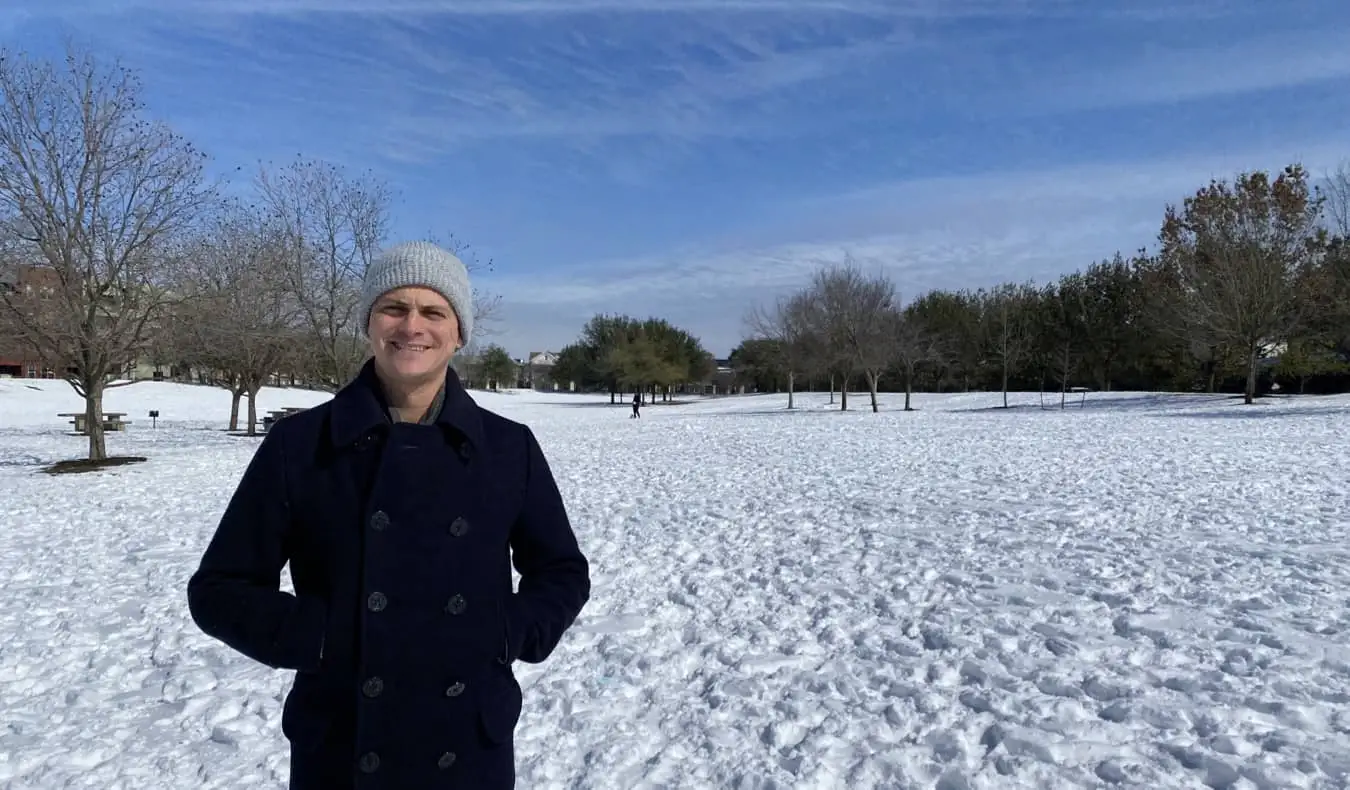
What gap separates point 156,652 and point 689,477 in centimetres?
922

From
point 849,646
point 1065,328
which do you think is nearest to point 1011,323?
point 1065,328

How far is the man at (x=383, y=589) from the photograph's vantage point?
1655 millimetres

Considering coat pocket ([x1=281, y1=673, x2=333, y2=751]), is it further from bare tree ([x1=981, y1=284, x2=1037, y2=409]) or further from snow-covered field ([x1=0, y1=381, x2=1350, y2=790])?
bare tree ([x1=981, y1=284, x2=1037, y2=409])

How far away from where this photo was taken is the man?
166 cm

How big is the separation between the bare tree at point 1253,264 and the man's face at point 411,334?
3552cm

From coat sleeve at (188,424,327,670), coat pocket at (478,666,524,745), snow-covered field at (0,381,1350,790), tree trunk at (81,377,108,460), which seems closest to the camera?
coat sleeve at (188,424,327,670)

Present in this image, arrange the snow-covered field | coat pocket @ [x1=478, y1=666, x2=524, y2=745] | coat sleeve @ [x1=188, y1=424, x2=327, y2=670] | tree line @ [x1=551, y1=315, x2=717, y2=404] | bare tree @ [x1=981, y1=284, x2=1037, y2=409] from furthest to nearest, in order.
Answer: tree line @ [x1=551, y1=315, x2=717, y2=404] → bare tree @ [x1=981, y1=284, x2=1037, y2=409] → the snow-covered field → coat pocket @ [x1=478, y1=666, x2=524, y2=745] → coat sleeve @ [x1=188, y1=424, x2=327, y2=670]

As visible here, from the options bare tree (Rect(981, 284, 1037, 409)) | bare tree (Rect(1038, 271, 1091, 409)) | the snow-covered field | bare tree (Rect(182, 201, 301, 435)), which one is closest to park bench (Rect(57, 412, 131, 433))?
bare tree (Rect(182, 201, 301, 435))

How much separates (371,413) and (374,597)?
0.40 metres

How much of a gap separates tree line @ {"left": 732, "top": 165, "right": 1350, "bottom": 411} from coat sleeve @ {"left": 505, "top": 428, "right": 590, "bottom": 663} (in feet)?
110

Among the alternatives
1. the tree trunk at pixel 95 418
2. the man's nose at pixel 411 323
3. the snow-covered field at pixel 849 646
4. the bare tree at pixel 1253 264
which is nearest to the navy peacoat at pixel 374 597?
the man's nose at pixel 411 323

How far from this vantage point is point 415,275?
6.25 ft

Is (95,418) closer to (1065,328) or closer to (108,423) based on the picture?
(108,423)

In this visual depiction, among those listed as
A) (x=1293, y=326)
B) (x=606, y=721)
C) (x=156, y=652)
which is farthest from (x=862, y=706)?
(x=1293, y=326)
